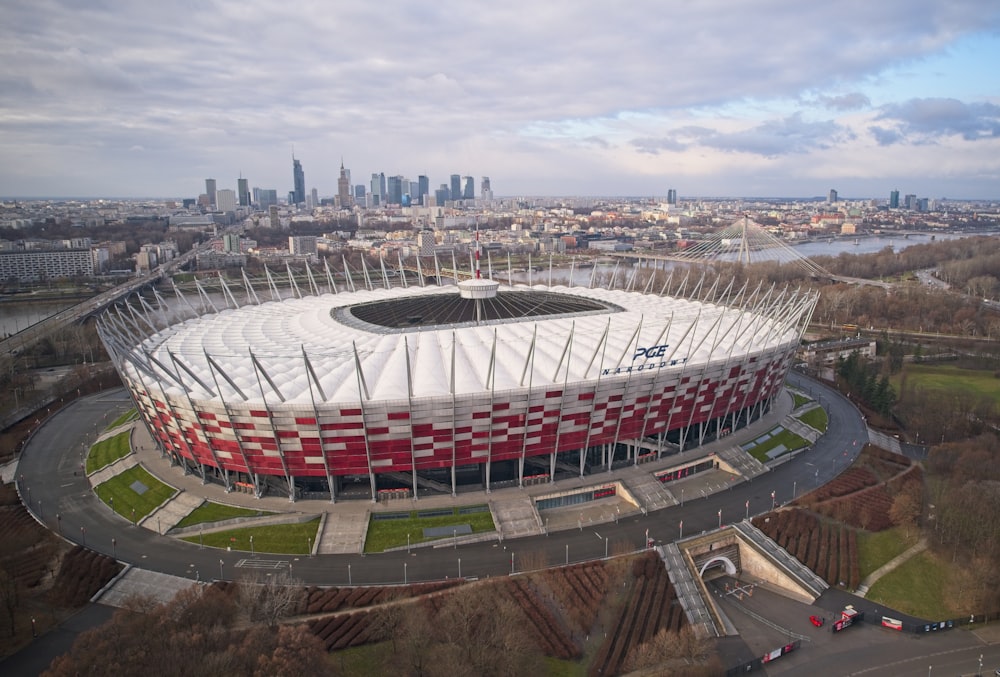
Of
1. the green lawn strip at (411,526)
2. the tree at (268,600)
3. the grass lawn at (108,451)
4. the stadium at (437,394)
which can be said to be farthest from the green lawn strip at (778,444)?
the grass lawn at (108,451)

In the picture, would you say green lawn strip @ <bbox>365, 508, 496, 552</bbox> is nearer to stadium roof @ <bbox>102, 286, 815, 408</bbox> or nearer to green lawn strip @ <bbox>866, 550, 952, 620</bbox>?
stadium roof @ <bbox>102, 286, 815, 408</bbox>

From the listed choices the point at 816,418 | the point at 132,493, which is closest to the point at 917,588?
the point at 816,418

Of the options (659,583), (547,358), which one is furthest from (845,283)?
(659,583)

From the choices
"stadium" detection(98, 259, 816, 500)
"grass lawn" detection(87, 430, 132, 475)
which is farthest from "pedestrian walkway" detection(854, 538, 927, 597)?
"grass lawn" detection(87, 430, 132, 475)

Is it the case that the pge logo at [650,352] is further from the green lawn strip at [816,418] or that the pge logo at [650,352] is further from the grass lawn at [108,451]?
the grass lawn at [108,451]

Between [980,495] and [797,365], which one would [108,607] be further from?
[797,365]

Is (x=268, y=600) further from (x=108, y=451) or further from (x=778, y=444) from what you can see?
(x=778, y=444)
